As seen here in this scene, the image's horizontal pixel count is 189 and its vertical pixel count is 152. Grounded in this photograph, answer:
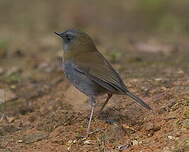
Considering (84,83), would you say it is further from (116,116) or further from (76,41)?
(76,41)

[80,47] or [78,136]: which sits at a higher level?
[80,47]

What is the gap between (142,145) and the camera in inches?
219

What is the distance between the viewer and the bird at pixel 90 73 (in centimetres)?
629

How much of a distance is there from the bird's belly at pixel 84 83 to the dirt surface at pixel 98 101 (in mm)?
314

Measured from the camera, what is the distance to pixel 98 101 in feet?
24.1

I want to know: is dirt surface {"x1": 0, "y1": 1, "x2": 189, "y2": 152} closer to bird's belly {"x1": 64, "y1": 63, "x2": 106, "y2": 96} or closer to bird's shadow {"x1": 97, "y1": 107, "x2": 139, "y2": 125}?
bird's shadow {"x1": 97, "y1": 107, "x2": 139, "y2": 125}

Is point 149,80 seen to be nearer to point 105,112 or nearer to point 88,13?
point 105,112

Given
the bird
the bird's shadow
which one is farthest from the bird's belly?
the bird's shadow

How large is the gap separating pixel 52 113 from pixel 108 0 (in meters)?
8.06

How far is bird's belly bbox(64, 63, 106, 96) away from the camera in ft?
21.1

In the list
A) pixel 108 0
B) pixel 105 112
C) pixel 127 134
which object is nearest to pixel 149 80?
pixel 105 112

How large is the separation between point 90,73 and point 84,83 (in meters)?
0.13

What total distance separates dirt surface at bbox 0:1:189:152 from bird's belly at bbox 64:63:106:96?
31 centimetres

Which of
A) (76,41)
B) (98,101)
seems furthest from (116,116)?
(76,41)
